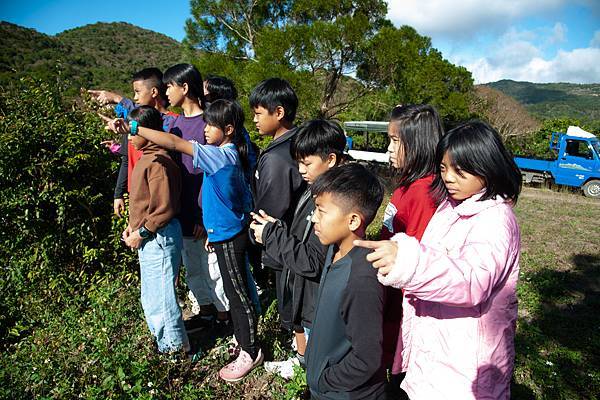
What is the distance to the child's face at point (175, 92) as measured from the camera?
110 inches

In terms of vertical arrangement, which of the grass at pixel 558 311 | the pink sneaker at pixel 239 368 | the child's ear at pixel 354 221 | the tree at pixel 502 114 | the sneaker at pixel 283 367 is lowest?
the grass at pixel 558 311

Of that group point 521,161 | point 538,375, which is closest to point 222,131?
point 538,375

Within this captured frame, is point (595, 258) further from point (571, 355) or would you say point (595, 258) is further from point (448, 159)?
point (448, 159)

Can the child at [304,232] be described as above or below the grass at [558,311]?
above

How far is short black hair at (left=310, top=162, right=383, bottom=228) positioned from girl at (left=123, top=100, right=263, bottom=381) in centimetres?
88

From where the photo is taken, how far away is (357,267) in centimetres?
140

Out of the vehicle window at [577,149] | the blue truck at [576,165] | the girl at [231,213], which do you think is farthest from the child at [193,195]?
the vehicle window at [577,149]

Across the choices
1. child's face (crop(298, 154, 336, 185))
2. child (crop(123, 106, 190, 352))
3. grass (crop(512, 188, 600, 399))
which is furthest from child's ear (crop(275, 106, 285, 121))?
grass (crop(512, 188, 600, 399))

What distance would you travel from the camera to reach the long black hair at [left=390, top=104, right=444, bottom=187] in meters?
1.73

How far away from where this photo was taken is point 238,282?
233cm

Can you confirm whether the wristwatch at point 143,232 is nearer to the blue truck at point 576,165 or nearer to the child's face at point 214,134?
the child's face at point 214,134

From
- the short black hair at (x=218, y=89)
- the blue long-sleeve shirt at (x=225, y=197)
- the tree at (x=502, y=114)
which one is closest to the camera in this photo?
the blue long-sleeve shirt at (x=225, y=197)

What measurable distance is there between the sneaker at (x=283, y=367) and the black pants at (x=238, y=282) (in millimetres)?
228

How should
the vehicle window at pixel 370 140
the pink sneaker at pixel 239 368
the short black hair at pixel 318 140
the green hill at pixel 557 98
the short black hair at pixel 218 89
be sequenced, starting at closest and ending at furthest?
the short black hair at pixel 318 140, the pink sneaker at pixel 239 368, the short black hair at pixel 218 89, the vehicle window at pixel 370 140, the green hill at pixel 557 98
